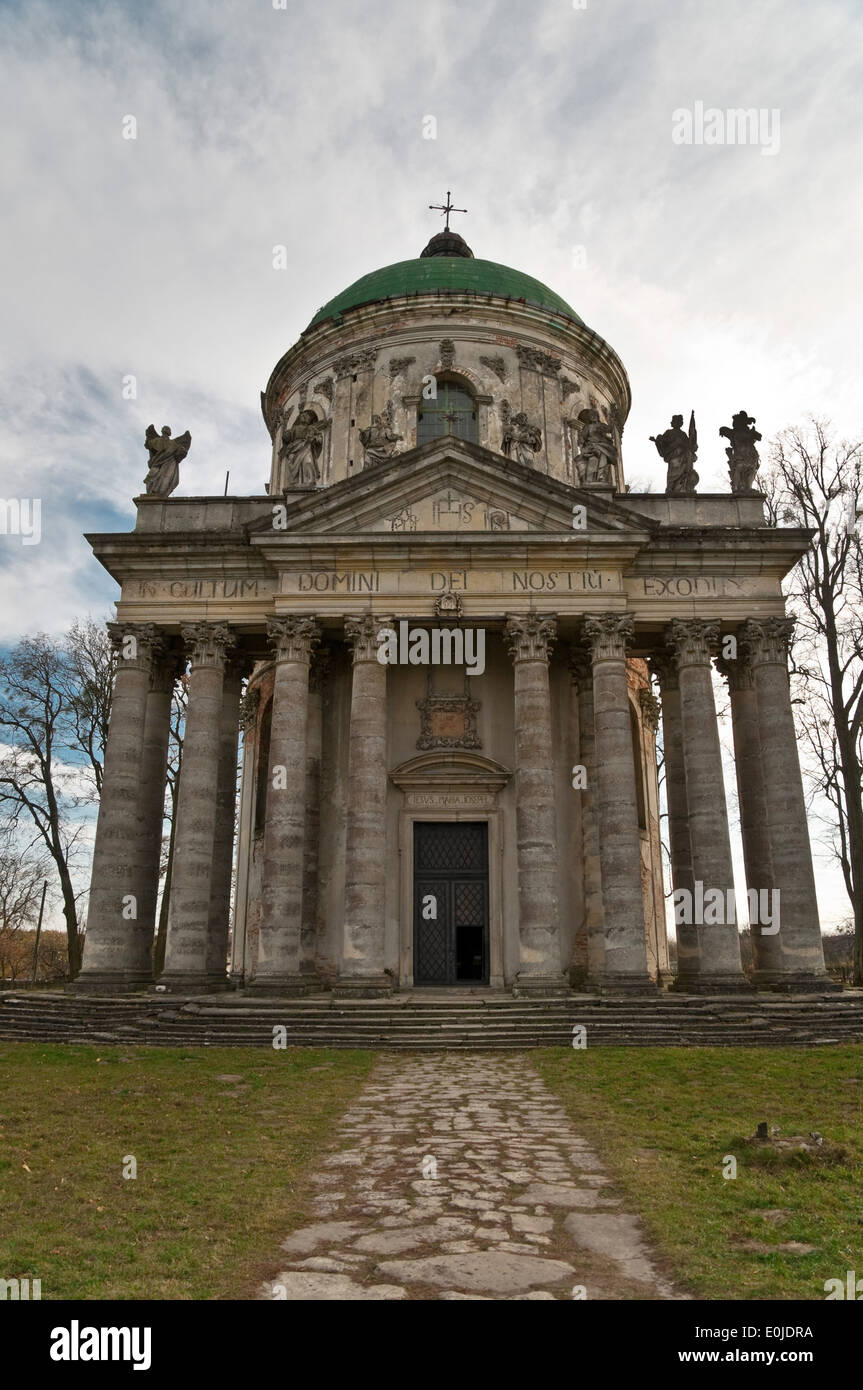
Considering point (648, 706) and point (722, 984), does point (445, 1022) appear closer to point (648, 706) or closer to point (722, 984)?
point (722, 984)

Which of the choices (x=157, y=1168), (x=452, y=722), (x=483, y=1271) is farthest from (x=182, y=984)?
(x=483, y=1271)

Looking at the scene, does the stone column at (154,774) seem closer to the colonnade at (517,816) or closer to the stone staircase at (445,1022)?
the colonnade at (517,816)

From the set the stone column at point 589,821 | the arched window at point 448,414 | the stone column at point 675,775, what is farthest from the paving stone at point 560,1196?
the arched window at point 448,414

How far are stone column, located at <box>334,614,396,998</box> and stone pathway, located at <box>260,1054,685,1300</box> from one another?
765cm

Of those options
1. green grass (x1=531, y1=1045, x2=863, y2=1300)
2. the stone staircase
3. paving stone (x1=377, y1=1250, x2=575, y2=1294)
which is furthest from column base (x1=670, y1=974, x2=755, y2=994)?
paving stone (x1=377, y1=1250, x2=575, y2=1294)

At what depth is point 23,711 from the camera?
31.7 m

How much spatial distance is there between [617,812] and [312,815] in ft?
22.6

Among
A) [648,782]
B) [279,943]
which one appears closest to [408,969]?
[279,943]

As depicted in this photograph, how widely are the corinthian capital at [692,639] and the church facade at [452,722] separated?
0.21 feet

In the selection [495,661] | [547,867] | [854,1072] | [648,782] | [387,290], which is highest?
[387,290]

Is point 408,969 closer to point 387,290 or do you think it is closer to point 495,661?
point 495,661

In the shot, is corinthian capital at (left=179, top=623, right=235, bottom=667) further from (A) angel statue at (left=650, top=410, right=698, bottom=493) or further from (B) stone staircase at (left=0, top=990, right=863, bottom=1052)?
(A) angel statue at (left=650, top=410, right=698, bottom=493)

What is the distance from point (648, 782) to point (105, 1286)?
2238cm

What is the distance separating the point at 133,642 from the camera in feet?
69.2
